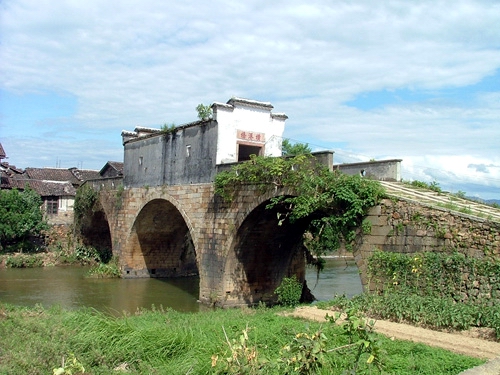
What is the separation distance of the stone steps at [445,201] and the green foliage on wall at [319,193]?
2.11 ft

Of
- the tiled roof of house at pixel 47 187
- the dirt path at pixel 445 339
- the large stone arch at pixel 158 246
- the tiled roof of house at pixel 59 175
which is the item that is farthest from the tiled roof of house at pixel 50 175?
the dirt path at pixel 445 339

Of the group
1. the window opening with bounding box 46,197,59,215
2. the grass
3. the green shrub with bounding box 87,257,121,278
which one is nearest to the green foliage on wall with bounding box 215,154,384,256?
the grass

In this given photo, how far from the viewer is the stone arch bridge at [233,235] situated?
923 cm

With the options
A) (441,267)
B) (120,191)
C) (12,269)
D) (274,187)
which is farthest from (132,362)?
(12,269)

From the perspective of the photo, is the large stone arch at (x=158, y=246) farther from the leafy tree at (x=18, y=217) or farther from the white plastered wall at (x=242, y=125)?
the leafy tree at (x=18, y=217)

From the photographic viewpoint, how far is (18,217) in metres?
24.2

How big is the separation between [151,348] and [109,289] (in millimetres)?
12462

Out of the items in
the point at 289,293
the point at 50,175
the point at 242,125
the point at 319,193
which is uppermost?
the point at 242,125

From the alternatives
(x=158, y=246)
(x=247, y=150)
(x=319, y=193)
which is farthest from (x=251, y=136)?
(x=158, y=246)

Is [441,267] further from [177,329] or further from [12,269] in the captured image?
[12,269]

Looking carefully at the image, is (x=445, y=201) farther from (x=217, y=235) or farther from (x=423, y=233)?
(x=217, y=235)

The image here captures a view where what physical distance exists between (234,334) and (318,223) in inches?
159

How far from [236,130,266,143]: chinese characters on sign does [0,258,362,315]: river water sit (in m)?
5.25

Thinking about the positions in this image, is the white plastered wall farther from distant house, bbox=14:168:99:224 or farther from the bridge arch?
distant house, bbox=14:168:99:224
